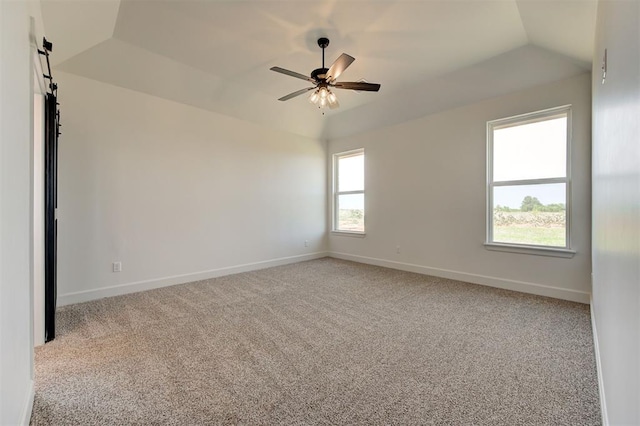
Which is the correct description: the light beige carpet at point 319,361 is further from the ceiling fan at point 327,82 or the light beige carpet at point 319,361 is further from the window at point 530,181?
the ceiling fan at point 327,82

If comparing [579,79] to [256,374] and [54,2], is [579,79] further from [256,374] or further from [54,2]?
[54,2]

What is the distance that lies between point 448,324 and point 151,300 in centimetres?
336

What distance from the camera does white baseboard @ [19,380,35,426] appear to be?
1.38 metres

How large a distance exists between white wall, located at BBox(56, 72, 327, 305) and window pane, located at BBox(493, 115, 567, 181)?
3.47 m

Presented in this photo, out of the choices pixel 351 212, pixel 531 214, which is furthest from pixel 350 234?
pixel 531 214

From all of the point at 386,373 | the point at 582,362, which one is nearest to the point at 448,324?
the point at 582,362

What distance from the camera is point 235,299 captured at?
3424mm

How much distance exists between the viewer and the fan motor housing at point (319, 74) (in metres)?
2.86

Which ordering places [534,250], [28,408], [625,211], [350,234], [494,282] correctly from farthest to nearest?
[350,234], [494,282], [534,250], [28,408], [625,211]

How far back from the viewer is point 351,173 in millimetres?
5957

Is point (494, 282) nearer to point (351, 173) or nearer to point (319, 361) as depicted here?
point (319, 361)

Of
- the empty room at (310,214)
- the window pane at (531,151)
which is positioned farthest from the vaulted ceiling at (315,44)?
the window pane at (531,151)

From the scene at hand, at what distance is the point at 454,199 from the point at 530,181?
3.16ft

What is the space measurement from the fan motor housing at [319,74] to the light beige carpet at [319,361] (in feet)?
8.15
